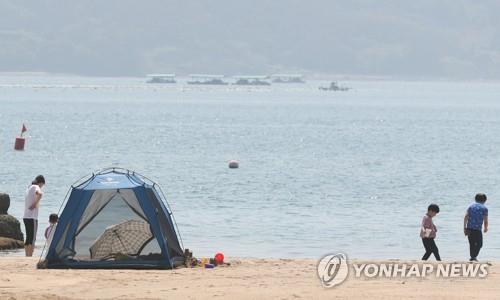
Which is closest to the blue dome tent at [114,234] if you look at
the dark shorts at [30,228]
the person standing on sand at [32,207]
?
the person standing on sand at [32,207]

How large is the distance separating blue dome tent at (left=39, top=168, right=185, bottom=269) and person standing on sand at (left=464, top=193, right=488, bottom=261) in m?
5.62

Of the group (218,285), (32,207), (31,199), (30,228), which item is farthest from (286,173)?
(218,285)

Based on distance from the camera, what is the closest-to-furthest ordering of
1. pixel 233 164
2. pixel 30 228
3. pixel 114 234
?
pixel 114 234 → pixel 30 228 → pixel 233 164

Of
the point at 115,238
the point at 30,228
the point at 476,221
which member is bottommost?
the point at 115,238

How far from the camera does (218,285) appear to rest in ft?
76.8

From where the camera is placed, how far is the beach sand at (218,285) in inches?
877

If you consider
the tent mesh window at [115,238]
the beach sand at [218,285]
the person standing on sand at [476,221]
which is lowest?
the beach sand at [218,285]

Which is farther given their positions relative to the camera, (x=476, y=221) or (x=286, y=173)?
(x=286, y=173)

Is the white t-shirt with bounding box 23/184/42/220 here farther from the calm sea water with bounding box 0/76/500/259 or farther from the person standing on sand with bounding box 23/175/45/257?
the calm sea water with bounding box 0/76/500/259

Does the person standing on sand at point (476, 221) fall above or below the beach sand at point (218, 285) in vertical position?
above

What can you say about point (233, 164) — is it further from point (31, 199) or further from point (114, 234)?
point (114, 234)

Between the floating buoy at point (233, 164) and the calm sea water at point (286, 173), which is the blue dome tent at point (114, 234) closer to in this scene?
the calm sea water at point (286, 173)

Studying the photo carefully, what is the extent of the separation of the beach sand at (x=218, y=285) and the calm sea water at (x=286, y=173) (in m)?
8.85

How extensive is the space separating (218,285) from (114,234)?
12.4ft
